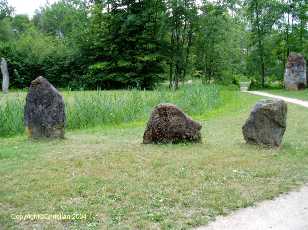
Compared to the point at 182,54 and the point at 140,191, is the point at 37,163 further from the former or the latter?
the point at 182,54

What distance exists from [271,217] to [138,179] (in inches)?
76.2

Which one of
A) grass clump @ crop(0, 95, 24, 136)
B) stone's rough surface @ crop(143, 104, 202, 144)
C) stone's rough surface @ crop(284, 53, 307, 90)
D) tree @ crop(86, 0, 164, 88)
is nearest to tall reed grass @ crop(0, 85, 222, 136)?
grass clump @ crop(0, 95, 24, 136)

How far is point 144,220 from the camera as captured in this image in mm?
4312

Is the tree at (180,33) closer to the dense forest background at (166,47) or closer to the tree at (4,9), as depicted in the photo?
the dense forest background at (166,47)

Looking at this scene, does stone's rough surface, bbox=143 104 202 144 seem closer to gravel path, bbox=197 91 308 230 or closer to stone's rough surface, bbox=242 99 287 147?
stone's rough surface, bbox=242 99 287 147

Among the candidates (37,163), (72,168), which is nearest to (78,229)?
(72,168)

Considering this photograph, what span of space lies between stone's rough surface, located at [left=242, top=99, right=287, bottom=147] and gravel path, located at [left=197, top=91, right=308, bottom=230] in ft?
9.14

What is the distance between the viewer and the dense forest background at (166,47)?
85.8 ft

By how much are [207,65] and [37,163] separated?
23.5 metres

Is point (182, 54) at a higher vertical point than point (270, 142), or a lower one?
higher

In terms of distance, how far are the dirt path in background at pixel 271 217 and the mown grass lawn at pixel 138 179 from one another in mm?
162

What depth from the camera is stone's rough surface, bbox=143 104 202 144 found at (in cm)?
802

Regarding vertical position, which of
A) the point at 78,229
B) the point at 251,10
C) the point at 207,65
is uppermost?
the point at 251,10

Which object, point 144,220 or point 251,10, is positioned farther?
point 251,10
